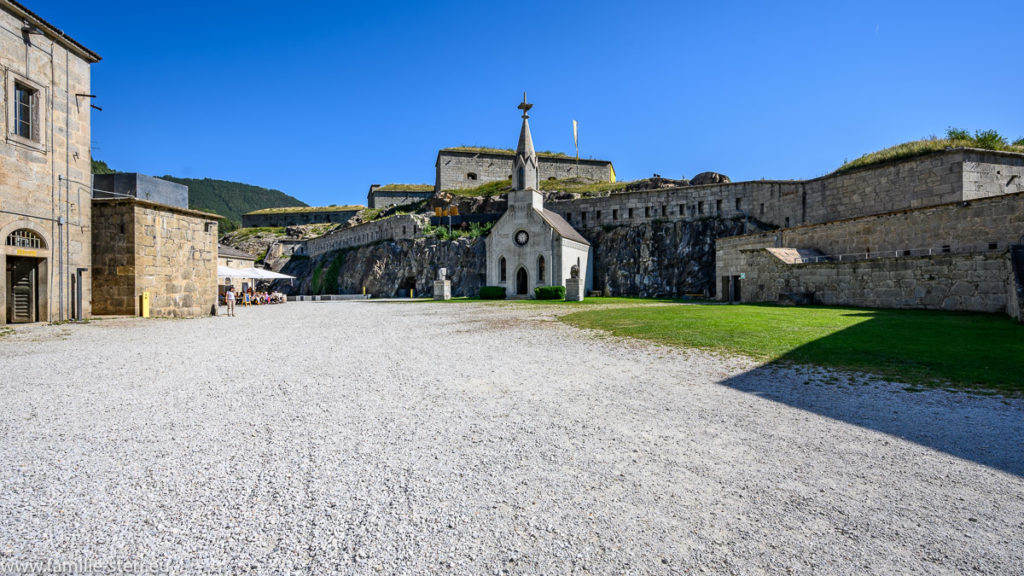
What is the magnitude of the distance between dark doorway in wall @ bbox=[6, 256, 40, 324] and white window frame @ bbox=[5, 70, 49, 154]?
407cm

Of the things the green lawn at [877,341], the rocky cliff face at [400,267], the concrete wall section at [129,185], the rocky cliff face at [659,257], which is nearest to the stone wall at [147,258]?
→ the concrete wall section at [129,185]

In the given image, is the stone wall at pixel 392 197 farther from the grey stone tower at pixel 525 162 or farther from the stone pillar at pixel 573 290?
the stone pillar at pixel 573 290

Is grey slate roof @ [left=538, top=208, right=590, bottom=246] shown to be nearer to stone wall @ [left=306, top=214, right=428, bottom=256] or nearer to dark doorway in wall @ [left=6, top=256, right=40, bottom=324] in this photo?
stone wall @ [left=306, top=214, right=428, bottom=256]

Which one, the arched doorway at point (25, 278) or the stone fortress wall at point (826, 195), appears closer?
the arched doorway at point (25, 278)

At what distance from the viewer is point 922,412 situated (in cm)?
499

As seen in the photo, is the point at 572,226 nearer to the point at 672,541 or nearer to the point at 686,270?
the point at 686,270

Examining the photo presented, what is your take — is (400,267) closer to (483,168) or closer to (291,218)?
(483,168)

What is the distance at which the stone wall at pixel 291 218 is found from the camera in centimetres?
Result: 8612

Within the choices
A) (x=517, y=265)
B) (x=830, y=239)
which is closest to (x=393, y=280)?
(x=517, y=265)

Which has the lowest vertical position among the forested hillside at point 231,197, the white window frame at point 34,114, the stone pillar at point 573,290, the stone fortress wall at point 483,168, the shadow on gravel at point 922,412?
the shadow on gravel at point 922,412

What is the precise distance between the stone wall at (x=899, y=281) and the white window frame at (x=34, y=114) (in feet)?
99.5

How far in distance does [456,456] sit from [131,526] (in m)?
2.19

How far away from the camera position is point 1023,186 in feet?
82.3

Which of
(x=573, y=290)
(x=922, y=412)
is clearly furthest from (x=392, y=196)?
(x=922, y=412)
